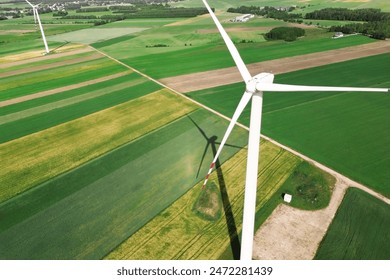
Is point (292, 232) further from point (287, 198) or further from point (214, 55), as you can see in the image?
point (214, 55)

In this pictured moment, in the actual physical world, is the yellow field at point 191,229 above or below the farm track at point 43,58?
below

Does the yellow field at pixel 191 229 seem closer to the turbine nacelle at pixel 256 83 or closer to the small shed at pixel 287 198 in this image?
the small shed at pixel 287 198

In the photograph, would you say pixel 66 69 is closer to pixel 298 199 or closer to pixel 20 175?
pixel 20 175

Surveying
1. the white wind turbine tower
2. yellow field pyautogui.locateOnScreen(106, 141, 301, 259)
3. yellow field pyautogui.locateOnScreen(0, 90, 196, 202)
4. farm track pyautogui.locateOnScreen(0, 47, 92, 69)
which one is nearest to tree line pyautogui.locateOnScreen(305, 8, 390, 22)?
farm track pyautogui.locateOnScreen(0, 47, 92, 69)

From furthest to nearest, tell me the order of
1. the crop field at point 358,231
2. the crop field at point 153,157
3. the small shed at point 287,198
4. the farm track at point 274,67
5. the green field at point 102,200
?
1. the farm track at point 274,67
2. the small shed at point 287,198
3. the crop field at point 153,157
4. the green field at point 102,200
5. the crop field at point 358,231

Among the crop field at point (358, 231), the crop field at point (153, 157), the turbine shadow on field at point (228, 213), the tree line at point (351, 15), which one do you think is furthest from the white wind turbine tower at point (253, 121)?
the tree line at point (351, 15)

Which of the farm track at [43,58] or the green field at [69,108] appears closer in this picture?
the green field at [69,108]

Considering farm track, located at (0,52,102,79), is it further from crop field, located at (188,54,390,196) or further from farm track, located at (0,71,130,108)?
crop field, located at (188,54,390,196)

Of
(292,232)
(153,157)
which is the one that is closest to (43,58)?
(153,157)
